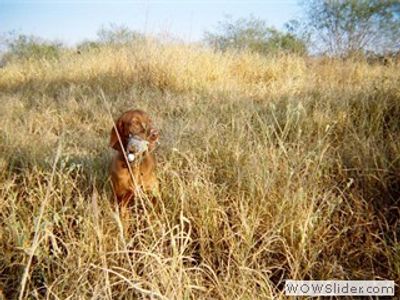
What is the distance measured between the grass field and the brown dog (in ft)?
0.26

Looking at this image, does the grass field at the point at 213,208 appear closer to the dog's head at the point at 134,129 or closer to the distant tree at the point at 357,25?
the dog's head at the point at 134,129

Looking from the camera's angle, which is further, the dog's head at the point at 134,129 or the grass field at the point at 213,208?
the dog's head at the point at 134,129

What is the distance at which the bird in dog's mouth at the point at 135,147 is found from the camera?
1458 millimetres

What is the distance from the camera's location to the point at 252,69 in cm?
481

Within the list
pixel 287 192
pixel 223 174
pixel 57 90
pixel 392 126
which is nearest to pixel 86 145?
pixel 223 174

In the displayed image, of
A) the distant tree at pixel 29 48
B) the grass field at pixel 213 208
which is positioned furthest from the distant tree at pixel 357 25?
the distant tree at pixel 29 48

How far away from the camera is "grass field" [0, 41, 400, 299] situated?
118 centimetres

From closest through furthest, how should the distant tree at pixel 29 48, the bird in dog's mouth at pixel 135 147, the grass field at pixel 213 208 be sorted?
the grass field at pixel 213 208, the bird in dog's mouth at pixel 135 147, the distant tree at pixel 29 48

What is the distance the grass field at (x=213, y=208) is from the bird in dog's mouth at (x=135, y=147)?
22cm

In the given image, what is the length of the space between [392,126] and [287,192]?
119cm

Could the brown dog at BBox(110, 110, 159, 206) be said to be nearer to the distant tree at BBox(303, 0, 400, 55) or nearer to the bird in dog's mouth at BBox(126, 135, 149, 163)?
the bird in dog's mouth at BBox(126, 135, 149, 163)

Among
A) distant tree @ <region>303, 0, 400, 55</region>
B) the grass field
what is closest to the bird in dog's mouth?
the grass field

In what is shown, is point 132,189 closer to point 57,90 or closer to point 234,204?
A: point 234,204

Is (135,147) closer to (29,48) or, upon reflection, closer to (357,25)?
(357,25)
